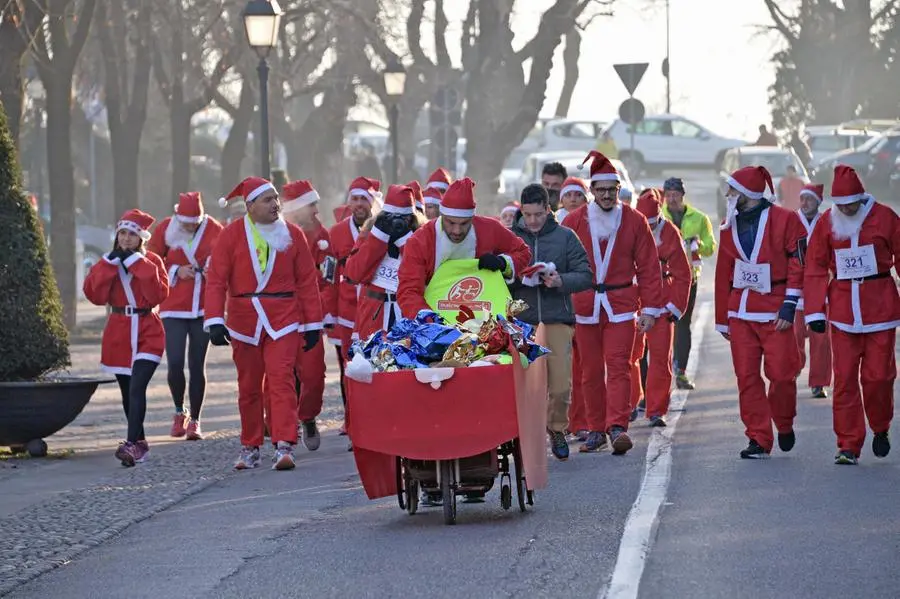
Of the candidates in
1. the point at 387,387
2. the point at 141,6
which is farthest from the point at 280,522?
the point at 141,6

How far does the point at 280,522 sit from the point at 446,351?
139 centimetres

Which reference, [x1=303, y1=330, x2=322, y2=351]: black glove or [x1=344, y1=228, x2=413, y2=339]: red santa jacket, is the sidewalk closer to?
[x1=303, y1=330, x2=322, y2=351]: black glove

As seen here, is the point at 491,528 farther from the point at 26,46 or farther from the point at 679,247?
the point at 26,46

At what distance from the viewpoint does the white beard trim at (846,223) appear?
43.0ft

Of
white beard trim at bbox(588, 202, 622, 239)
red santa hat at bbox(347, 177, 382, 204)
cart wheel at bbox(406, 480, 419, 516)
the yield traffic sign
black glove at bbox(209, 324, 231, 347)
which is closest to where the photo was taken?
cart wheel at bbox(406, 480, 419, 516)

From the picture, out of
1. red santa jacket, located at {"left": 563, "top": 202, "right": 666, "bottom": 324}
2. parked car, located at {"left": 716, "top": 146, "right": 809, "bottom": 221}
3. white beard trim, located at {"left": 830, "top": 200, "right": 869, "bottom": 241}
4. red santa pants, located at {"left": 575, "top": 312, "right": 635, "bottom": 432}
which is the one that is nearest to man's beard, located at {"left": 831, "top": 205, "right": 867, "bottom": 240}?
white beard trim, located at {"left": 830, "top": 200, "right": 869, "bottom": 241}

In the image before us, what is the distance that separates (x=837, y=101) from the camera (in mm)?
68500

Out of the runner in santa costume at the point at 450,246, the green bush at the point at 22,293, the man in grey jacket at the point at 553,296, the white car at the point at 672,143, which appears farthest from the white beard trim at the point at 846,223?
the white car at the point at 672,143

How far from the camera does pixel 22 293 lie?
14.6 m

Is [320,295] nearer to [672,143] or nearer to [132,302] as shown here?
[132,302]

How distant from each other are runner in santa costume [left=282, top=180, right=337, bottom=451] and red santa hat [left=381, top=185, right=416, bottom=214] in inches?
77.3

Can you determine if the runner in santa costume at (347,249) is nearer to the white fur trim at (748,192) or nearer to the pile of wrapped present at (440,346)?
the white fur trim at (748,192)

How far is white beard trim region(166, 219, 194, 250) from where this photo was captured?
16047 mm

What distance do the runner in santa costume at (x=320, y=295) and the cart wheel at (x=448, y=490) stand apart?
471 cm
